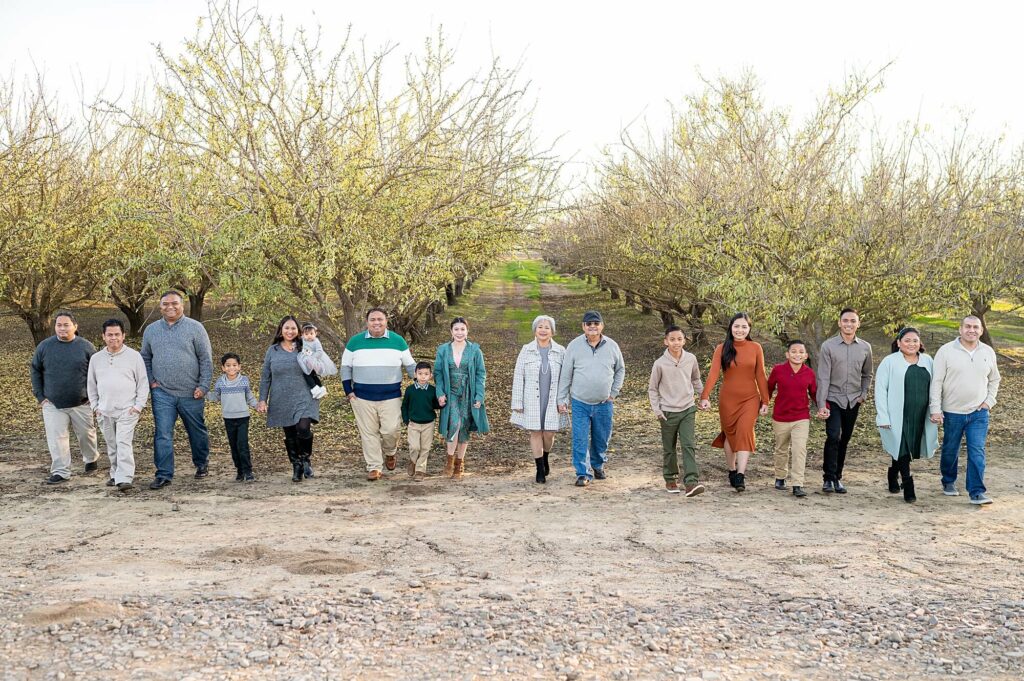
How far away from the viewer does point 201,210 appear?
44.4 ft

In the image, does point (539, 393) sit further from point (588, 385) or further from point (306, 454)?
point (306, 454)

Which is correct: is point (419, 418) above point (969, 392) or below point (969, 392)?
below

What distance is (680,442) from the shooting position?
893 centimetres

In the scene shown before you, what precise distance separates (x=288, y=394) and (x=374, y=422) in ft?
3.27

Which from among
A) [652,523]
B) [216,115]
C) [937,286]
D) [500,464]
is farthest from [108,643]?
[937,286]

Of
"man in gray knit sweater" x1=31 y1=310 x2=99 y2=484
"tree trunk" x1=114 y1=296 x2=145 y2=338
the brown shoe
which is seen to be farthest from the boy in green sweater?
"tree trunk" x1=114 y1=296 x2=145 y2=338

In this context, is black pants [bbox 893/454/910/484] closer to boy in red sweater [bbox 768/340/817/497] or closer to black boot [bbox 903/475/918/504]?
black boot [bbox 903/475/918/504]

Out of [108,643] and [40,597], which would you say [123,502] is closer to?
[40,597]

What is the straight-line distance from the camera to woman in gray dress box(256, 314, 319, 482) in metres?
9.33

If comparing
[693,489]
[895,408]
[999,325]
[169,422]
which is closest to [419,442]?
[169,422]

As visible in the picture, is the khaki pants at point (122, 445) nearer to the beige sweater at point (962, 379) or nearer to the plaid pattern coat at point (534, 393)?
the plaid pattern coat at point (534, 393)

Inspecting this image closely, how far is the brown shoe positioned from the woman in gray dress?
404cm

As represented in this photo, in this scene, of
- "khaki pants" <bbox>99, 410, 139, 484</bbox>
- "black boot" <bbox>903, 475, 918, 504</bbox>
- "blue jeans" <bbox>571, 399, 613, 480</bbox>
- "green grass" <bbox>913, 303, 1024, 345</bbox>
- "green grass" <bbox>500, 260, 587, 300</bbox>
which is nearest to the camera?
"black boot" <bbox>903, 475, 918, 504</bbox>

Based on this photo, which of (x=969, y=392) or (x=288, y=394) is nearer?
(x=969, y=392)
